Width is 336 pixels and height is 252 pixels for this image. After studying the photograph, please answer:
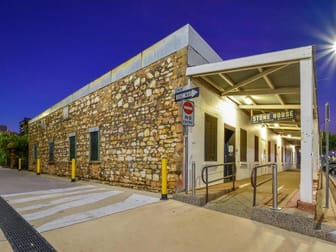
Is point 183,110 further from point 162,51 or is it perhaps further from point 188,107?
point 162,51

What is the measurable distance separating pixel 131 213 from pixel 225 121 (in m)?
5.26

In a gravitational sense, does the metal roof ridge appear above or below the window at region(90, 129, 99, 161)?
above

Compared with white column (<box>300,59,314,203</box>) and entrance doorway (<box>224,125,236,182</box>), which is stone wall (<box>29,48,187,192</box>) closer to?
white column (<box>300,59,314,203</box>)

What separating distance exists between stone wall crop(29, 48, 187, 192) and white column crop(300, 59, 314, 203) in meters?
2.76

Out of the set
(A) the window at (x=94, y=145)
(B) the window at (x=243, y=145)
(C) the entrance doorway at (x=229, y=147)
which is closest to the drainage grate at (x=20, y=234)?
(A) the window at (x=94, y=145)

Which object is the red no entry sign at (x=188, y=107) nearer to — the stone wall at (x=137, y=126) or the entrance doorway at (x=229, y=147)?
the stone wall at (x=137, y=126)

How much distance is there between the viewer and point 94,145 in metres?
10.2

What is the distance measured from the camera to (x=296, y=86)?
7062 mm

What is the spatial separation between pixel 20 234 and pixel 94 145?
6779 mm

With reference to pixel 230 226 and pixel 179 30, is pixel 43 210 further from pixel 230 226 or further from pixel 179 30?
pixel 179 30

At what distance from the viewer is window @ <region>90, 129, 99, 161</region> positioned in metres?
9.99

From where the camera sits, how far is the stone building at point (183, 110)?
5434mm

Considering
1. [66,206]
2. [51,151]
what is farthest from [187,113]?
[51,151]

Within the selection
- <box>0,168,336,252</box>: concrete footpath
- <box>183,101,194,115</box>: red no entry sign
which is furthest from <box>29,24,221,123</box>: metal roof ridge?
<box>0,168,336,252</box>: concrete footpath
